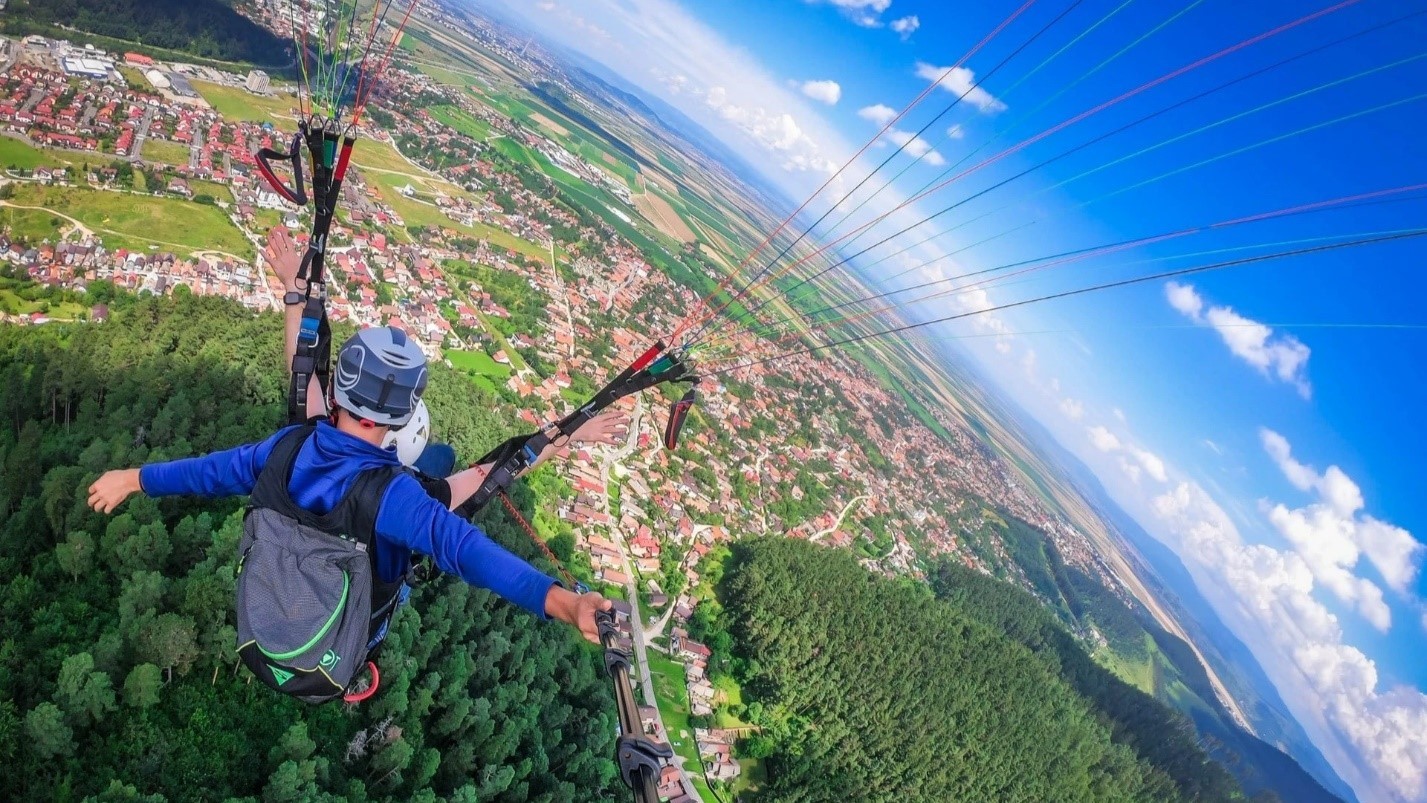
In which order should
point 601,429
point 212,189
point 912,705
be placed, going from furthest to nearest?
point 212,189
point 912,705
point 601,429

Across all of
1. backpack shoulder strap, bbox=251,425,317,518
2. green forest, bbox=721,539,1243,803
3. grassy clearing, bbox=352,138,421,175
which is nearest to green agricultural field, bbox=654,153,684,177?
grassy clearing, bbox=352,138,421,175

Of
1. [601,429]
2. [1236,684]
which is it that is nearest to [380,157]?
[601,429]

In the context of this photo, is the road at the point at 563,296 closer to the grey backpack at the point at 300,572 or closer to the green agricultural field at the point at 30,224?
the green agricultural field at the point at 30,224

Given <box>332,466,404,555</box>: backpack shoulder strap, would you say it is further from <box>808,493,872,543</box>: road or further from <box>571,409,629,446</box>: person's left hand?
<box>808,493,872,543</box>: road

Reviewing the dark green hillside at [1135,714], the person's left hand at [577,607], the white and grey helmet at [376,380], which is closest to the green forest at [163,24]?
the white and grey helmet at [376,380]

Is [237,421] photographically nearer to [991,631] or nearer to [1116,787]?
[991,631]

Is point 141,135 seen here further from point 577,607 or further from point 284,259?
point 577,607

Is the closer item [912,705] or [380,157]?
[912,705]
